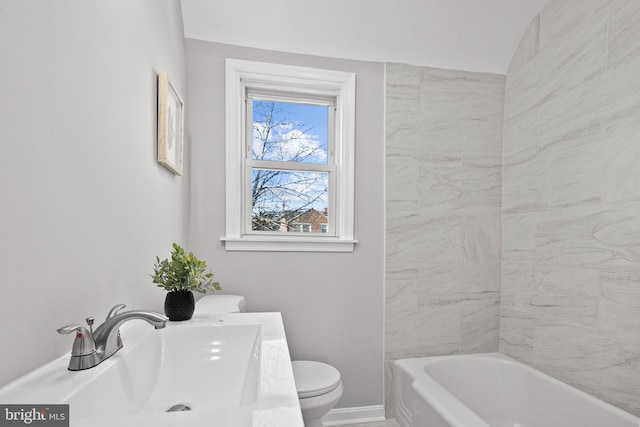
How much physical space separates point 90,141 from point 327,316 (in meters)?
1.65

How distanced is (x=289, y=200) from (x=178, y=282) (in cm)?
112

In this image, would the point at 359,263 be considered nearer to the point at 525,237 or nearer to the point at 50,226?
the point at 525,237

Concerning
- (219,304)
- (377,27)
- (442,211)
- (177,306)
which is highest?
(377,27)

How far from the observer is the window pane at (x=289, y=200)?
2184 millimetres

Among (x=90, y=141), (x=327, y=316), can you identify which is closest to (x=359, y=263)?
(x=327, y=316)

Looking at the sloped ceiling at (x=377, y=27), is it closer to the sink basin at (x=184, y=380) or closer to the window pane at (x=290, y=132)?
the window pane at (x=290, y=132)

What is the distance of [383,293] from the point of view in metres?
2.15

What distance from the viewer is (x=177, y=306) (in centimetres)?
118

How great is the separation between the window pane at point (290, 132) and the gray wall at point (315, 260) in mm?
250

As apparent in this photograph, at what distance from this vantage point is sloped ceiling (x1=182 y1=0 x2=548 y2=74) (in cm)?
191

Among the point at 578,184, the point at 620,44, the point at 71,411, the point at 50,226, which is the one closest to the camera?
the point at 71,411

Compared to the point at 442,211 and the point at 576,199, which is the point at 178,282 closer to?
the point at 442,211

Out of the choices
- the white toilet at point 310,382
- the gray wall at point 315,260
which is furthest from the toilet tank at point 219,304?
the gray wall at point 315,260

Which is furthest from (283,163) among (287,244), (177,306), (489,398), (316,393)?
(489,398)
